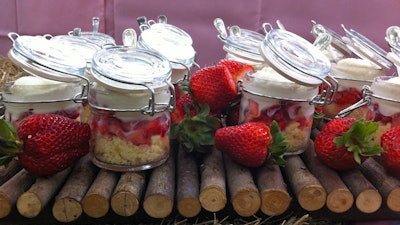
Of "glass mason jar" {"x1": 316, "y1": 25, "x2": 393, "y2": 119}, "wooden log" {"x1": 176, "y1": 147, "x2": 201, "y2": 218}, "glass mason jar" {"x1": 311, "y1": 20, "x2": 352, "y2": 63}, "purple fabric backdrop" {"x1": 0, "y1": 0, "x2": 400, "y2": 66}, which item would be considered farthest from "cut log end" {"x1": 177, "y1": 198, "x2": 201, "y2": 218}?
"purple fabric backdrop" {"x1": 0, "y1": 0, "x2": 400, "y2": 66}

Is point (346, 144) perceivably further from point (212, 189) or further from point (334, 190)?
point (212, 189)

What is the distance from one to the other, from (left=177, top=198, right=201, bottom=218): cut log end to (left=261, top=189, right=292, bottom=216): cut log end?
92 millimetres

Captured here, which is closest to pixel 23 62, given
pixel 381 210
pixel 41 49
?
pixel 41 49

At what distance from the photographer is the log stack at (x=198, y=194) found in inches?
25.6

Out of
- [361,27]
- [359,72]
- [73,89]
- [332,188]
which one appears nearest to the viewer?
[332,188]

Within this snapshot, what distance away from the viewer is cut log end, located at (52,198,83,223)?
2.12 feet

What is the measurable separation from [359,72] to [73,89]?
0.57 metres

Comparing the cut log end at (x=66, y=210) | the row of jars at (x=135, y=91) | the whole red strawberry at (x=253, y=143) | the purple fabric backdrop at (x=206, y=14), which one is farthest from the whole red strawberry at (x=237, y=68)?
the purple fabric backdrop at (x=206, y=14)

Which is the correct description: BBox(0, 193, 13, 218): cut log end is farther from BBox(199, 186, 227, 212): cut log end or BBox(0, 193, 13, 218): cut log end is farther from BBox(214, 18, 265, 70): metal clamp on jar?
BBox(214, 18, 265, 70): metal clamp on jar

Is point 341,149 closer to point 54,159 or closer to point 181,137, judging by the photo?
point 181,137

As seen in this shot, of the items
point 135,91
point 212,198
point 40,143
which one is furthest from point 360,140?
point 40,143

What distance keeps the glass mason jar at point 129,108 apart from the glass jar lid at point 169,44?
14cm

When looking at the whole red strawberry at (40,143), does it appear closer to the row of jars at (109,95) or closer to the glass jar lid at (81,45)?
the row of jars at (109,95)

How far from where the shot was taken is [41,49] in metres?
0.74
